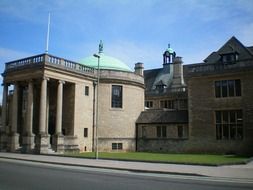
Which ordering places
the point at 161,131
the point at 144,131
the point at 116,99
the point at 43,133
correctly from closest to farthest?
the point at 43,133 < the point at 161,131 < the point at 116,99 < the point at 144,131

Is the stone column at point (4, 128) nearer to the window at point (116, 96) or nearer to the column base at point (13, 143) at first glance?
the column base at point (13, 143)

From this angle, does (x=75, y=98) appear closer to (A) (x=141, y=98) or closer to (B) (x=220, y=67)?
(A) (x=141, y=98)

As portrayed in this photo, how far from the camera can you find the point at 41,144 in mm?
33156

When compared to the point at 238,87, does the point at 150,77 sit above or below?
above

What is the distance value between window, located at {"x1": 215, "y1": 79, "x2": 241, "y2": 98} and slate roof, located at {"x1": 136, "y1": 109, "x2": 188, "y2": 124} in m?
5.58

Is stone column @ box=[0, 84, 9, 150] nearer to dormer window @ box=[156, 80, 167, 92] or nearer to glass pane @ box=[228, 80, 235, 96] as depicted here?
glass pane @ box=[228, 80, 235, 96]

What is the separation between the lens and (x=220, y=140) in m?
35.1

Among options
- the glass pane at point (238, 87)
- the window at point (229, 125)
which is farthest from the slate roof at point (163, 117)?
the glass pane at point (238, 87)

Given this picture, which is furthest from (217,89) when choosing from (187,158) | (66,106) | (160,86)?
(160,86)

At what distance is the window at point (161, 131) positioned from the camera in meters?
40.6

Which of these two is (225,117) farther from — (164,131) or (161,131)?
(161,131)

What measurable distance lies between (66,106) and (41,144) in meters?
6.74

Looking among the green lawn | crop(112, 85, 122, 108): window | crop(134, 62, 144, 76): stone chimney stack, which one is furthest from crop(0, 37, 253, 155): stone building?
crop(134, 62, 144, 76): stone chimney stack

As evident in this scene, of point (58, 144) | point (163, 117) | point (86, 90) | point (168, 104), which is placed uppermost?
point (86, 90)
